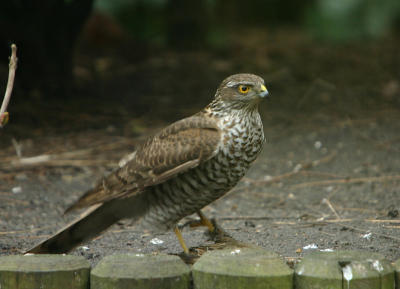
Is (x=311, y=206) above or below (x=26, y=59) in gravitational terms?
below

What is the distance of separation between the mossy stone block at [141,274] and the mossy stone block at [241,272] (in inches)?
2.7

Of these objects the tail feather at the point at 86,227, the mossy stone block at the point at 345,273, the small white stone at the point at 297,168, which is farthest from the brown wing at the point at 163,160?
the small white stone at the point at 297,168

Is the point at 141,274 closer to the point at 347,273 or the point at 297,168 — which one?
the point at 347,273

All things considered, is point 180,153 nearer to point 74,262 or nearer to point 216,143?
point 216,143

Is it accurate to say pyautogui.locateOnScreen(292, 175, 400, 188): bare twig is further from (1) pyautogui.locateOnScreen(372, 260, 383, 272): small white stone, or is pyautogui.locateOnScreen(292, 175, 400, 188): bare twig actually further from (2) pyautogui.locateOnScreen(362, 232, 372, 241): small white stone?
(1) pyautogui.locateOnScreen(372, 260, 383, 272): small white stone

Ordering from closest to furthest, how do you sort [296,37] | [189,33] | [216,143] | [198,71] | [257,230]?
[216,143] < [257,230] < [198,71] < [189,33] < [296,37]

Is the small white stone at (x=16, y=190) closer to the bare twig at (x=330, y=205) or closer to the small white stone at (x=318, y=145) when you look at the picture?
the bare twig at (x=330, y=205)

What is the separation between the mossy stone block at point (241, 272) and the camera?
8.06 feet

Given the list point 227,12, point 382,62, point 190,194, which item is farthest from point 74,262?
point 227,12

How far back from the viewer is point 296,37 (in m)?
11.8

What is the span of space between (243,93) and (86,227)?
47.9 inches

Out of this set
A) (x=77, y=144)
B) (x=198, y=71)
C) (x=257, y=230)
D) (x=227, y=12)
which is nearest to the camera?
(x=257, y=230)

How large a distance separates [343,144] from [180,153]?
10.2 ft

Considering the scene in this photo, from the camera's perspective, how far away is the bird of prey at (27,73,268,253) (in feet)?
12.0
